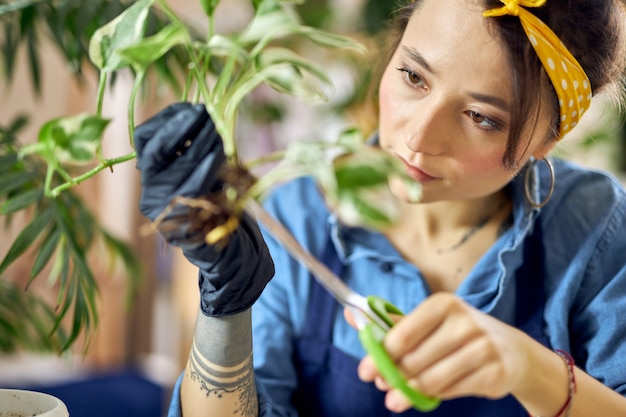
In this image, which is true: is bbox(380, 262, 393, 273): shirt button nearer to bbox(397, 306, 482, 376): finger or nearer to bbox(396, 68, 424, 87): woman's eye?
bbox(396, 68, 424, 87): woman's eye

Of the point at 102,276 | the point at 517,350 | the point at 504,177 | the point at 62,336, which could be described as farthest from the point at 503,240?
the point at 102,276

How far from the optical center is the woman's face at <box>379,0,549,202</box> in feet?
2.58

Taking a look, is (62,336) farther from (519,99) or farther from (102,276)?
(102,276)

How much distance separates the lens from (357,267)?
3.57ft

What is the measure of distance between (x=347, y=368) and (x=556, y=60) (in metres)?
0.51

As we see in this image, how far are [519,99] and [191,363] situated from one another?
0.47 metres

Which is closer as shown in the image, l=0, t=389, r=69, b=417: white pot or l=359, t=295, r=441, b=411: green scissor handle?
l=359, t=295, r=441, b=411: green scissor handle

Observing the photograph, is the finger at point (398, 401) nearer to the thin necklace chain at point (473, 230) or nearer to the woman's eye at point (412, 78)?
Result: the woman's eye at point (412, 78)

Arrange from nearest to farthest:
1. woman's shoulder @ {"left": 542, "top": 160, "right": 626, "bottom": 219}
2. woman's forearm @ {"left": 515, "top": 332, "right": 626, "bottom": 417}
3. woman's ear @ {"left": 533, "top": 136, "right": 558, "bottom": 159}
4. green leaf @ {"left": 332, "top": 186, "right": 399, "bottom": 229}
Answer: green leaf @ {"left": 332, "top": 186, "right": 399, "bottom": 229}, woman's forearm @ {"left": 515, "top": 332, "right": 626, "bottom": 417}, woman's ear @ {"left": 533, "top": 136, "right": 558, "bottom": 159}, woman's shoulder @ {"left": 542, "top": 160, "right": 626, "bottom": 219}

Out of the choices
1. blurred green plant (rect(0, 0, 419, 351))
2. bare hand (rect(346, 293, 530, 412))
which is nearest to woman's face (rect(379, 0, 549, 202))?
blurred green plant (rect(0, 0, 419, 351))

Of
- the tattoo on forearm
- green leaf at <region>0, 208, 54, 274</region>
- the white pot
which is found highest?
green leaf at <region>0, 208, 54, 274</region>

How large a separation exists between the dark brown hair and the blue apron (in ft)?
0.80

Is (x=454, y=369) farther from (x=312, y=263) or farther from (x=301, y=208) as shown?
(x=301, y=208)

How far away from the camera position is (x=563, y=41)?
0.82 m
